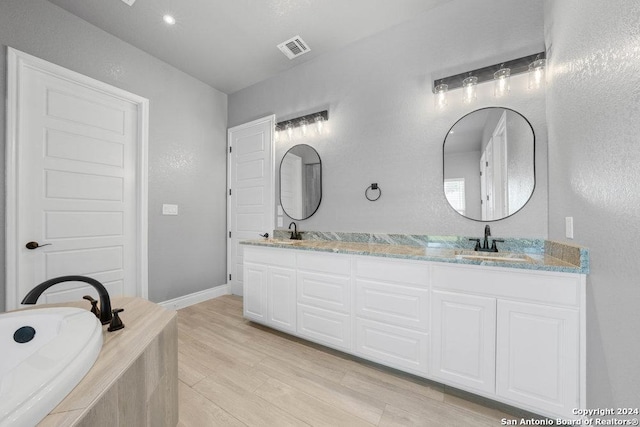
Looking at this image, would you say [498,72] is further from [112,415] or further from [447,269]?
[112,415]

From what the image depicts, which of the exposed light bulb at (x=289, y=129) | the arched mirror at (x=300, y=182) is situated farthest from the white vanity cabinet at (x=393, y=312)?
the exposed light bulb at (x=289, y=129)

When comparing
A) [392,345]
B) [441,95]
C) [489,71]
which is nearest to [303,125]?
Result: [441,95]

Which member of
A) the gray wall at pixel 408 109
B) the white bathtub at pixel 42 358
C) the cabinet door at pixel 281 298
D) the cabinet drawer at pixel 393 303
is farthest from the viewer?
the cabinet door at pixel 281 298

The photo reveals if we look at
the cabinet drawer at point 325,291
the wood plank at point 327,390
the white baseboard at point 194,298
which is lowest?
the wood plank at point 327,390

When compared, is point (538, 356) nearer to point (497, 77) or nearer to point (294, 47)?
point (497, 77)

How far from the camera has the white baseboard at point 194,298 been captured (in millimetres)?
2817

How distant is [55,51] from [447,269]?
11.8ft

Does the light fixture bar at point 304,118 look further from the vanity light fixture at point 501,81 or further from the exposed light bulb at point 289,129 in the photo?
the vanity light fixture at point 501,81

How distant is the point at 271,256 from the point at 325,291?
2.14ft

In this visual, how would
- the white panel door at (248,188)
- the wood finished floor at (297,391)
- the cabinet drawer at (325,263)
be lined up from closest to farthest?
the wood finished floor at (297,391)
the cabinet drawer at (325,263)
the white panel door at (248,188)

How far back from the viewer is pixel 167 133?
112 inches

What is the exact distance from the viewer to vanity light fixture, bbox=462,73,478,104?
74.1 inches

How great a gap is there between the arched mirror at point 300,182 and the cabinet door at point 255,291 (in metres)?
0.78

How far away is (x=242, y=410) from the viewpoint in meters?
1.40
